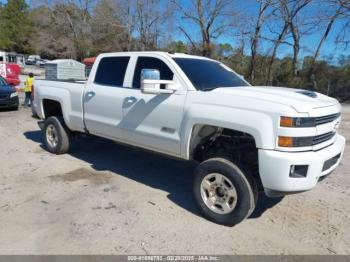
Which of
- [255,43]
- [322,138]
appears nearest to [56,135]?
[322,138]

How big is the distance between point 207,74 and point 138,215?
7.04ft

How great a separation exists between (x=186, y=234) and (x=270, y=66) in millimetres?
24698

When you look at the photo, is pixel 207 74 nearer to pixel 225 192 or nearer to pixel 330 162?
pixel 225 192

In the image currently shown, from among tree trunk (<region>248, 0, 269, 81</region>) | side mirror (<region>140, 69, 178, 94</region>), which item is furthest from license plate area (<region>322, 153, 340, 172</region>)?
tree trunk (<region>248, 0, 269, 81</region>)

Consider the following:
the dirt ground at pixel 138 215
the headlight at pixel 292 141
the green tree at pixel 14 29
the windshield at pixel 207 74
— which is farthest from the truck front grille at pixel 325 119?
the green tree at pixel 14 29

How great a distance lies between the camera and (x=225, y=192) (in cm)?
410

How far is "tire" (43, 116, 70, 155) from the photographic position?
265 inches

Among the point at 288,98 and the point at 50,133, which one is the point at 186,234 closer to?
the point at 288,98

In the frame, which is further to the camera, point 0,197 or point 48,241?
point 0,197

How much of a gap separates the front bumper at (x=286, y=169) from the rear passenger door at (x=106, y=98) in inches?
97.0

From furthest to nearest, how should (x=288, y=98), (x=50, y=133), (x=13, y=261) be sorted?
(x=50, y=133)
(x=288, y=98)
(x=13, y=261)

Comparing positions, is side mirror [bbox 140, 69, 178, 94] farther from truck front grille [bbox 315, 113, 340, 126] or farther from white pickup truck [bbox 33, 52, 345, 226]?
truck front grille [bbox 315, 113, 340, 126]

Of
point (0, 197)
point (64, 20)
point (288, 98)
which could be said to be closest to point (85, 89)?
point (0, 197)

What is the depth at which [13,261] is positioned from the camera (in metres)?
3.35
